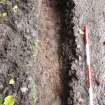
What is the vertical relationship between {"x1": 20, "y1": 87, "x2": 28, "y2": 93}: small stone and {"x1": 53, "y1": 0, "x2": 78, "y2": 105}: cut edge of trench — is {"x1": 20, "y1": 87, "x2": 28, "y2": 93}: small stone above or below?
below

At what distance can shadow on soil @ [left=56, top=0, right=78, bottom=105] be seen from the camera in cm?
337

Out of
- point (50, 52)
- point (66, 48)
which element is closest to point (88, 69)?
point (66, 48)

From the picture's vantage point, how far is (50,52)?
12.8ft

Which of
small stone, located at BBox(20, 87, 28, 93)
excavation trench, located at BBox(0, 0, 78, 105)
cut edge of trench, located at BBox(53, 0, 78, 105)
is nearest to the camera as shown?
small stone, located at BBox(20, 87, 28, 93)

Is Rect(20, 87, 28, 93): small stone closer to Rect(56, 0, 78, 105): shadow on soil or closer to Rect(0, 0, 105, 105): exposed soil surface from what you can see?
Rect(0, 0, 105, 105): exposed soil surface

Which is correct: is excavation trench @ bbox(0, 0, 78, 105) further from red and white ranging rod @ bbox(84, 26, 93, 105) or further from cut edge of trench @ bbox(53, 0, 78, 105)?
red and white ranging rod @ bbox(84, 26, 93, 105)

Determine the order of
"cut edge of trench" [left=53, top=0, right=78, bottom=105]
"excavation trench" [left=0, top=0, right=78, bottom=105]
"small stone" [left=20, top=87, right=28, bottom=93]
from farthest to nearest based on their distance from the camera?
"cut edge of trench" [left=53, top=0, right=78, bottom=105]
"excavation trench" [left=0, top=0, right=78, bottom=105]
"small stone" [left=20, top=87, right=28, bottom=93]

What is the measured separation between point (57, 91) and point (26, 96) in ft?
1.94

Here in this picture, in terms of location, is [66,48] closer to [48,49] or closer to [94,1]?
[48,49]

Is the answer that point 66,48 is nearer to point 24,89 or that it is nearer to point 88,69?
point 88,69

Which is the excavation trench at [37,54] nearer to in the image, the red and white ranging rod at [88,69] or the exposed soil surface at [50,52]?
the exposed soil surface at [50,52]

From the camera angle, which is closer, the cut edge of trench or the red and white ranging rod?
the red and white ranging rod

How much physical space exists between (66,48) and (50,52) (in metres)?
0.26

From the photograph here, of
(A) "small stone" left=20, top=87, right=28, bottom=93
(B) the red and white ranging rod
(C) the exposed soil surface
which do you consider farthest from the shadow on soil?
(A) "small stone" left=20, top=87, right=28, bottom=93
